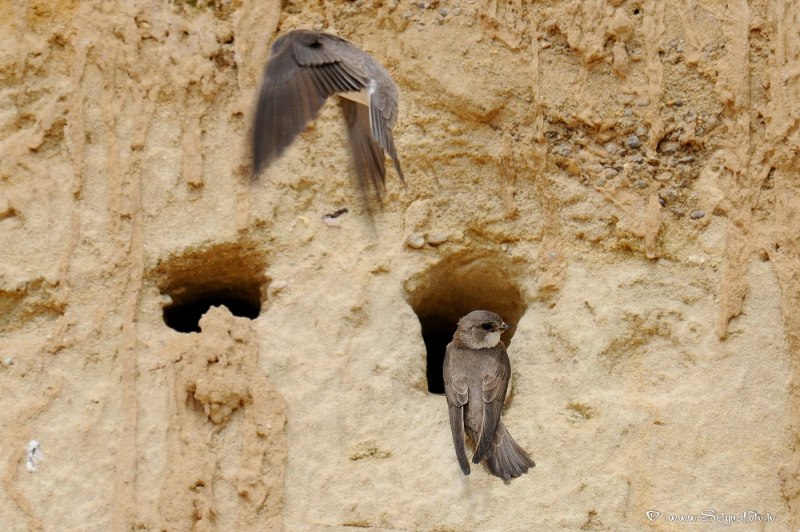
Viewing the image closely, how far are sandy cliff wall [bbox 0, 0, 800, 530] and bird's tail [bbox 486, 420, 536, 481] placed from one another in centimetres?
4

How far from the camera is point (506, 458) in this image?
12.1 ft

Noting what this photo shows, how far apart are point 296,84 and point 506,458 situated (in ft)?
4.21

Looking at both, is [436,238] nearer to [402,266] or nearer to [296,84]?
[402,266]

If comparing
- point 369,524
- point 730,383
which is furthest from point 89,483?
point 730,383

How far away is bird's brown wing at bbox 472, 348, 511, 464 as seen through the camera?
368cm

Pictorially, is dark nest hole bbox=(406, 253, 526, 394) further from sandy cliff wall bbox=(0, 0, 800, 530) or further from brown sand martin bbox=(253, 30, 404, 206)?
brown sand martin bbox=(253, 30, 404, 206)

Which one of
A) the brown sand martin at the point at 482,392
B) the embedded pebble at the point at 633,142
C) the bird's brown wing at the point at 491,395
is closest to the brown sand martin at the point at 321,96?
the brown sand martin at the point at 482,392

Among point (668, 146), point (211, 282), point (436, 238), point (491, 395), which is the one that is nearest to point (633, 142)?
point (668, 146)

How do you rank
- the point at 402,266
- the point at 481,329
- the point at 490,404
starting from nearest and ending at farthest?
the point at 490,404
the point at 402,266
the point at 481,329

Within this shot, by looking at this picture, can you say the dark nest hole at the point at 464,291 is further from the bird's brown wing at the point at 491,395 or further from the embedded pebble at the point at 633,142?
the embedded pebble at the point at 633,142

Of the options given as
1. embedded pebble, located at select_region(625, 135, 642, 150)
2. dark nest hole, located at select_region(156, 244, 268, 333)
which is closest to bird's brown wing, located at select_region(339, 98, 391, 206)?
dark nest hole, located at select_region(156, 244, 268, 333)

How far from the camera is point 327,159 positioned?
4.23 m

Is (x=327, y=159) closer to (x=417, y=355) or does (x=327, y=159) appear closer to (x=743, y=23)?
(x=417, y=355)

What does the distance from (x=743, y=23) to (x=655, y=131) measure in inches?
18.8
